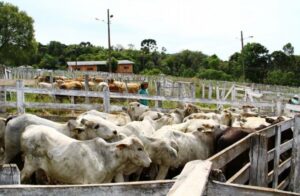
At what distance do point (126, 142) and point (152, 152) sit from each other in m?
1.29

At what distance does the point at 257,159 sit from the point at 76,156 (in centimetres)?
288

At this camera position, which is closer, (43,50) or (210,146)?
(210,146)

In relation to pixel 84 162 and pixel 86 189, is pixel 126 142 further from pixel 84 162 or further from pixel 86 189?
pixel 86 189

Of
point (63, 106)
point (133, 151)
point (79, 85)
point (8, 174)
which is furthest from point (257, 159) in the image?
point (79, 85)

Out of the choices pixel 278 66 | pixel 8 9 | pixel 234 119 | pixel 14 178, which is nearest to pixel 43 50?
pixel 8 9

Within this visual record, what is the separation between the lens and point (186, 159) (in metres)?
9.78

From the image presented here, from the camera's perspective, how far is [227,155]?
5062mm

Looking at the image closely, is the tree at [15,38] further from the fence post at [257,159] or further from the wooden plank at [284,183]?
the fence post at [257,159]

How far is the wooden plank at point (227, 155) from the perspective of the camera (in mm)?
4480

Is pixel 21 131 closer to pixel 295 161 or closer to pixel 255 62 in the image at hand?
pixel 295 161

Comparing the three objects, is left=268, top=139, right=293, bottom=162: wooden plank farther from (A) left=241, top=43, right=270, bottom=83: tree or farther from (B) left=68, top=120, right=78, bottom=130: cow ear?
(A) left=241, top=43, right=270, bottom=83: tree

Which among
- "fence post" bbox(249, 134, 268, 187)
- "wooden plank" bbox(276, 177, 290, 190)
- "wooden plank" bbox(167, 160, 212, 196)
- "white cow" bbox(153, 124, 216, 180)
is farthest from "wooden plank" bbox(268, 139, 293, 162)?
"wooden plank" bbox(167, 160, 212, 196)

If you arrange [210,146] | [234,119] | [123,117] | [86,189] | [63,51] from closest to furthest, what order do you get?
[86,189] → [210,146] → [123,117] → [234,119] → [63,51]

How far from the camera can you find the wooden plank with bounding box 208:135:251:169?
448 centimetres
